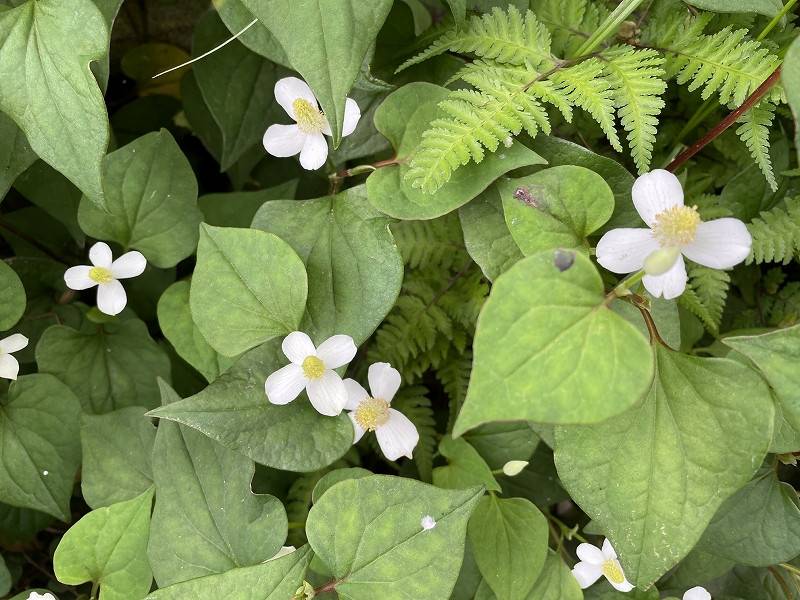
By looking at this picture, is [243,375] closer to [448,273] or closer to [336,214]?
[336,214]

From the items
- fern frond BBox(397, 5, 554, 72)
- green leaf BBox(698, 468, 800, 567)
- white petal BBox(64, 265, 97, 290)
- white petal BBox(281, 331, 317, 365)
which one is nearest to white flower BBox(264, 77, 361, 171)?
fern frond BBox(397, 5, 554, 72)

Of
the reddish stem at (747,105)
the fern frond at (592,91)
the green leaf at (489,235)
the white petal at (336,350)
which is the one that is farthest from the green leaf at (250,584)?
the reddish stem at (747,105)

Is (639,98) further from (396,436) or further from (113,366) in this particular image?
(113,366)

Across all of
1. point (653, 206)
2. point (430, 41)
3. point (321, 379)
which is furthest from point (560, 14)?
point (321, 379)

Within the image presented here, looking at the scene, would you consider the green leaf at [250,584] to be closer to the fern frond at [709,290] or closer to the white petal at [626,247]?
the white petal at [626,247]

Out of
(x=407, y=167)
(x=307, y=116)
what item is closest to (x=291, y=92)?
(x=307, y=116)
